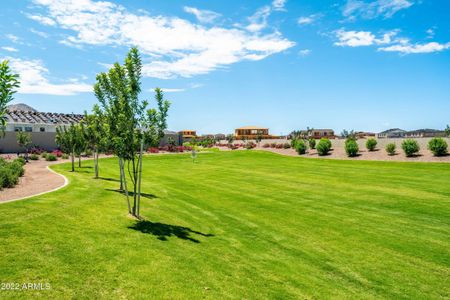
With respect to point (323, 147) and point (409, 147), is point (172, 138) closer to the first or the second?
point (323, 147)

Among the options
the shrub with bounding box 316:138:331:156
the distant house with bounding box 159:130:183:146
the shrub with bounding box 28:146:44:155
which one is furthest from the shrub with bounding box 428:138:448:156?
the distant house with bounding box 159:130:183:146

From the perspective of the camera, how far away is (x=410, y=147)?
Answer: 133 ft

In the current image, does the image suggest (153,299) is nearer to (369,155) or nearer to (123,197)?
(123,197)

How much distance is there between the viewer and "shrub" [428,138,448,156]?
37375mm

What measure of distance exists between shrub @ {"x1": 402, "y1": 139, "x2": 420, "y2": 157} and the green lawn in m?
24.1

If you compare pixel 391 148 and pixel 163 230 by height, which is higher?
pixel 391 148

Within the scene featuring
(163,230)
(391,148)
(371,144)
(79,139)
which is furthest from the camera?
(371,144)

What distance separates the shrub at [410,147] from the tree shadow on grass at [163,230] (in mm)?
37539

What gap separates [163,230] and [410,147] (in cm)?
3888

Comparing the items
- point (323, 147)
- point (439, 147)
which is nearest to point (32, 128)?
point (323, 147)

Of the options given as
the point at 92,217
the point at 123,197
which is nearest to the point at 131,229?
the point at 92,217

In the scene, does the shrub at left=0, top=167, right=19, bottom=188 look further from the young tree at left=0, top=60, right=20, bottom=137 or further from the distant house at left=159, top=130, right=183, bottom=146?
the distant house at left=159, top=130, right=183, bottom=146

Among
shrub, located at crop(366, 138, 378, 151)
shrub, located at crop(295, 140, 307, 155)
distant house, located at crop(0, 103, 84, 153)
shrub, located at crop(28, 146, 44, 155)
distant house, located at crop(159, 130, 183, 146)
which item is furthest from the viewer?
distant house, located at crop(159, 130, 183, 146)

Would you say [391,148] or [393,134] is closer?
[391,148]
